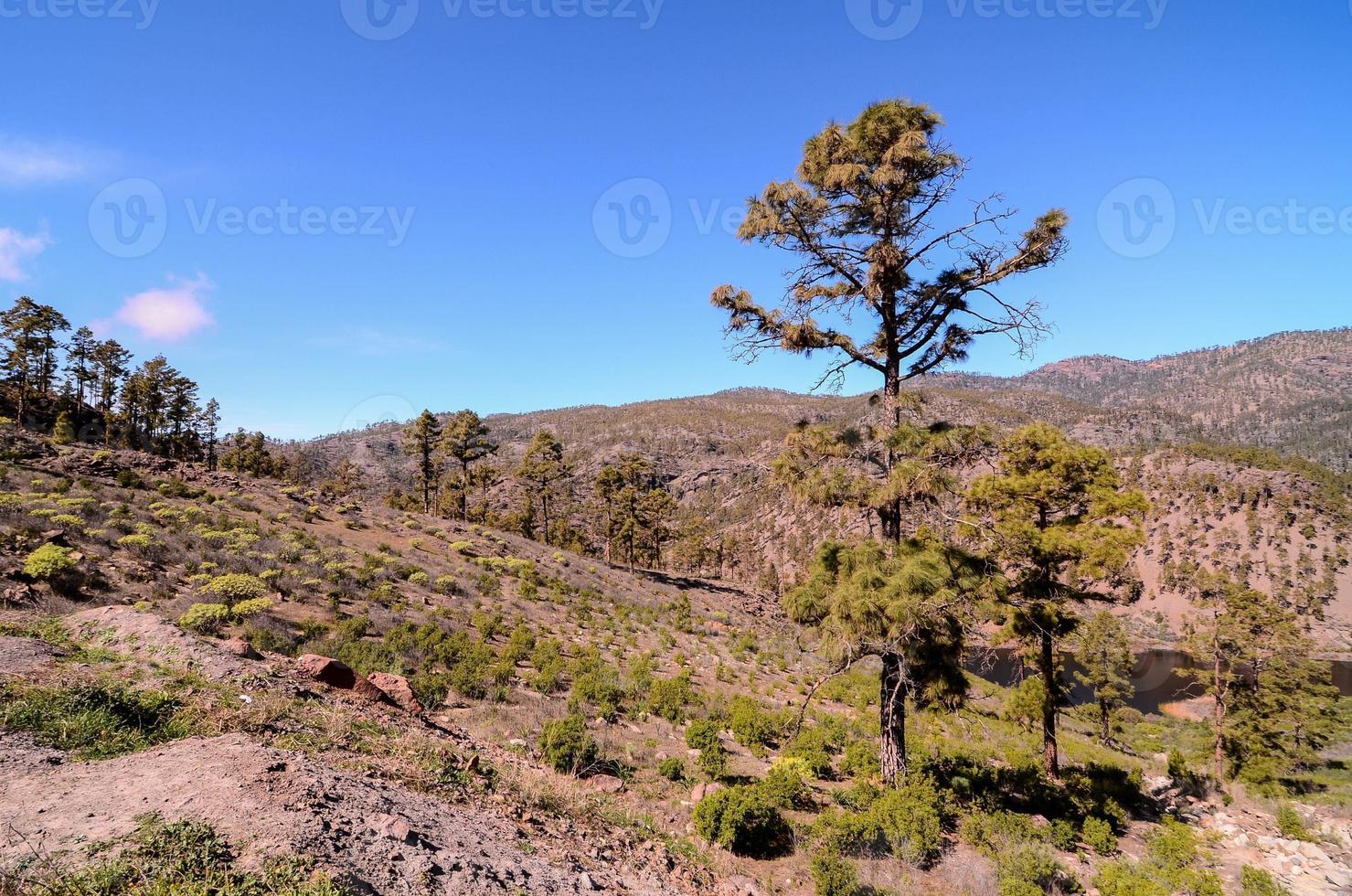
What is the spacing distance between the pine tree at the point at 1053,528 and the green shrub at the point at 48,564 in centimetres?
2176

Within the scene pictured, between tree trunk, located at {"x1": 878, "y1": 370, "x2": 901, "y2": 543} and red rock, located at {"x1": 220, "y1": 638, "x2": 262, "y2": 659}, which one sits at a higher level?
tree trunk, located at {"x1": 878, "y1": 370, "x2": 901, "y2": 543}

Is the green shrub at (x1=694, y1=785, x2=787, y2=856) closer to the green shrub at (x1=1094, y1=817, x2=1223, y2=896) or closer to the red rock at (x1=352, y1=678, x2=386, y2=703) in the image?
the green shrub at (x1=1094, y1=817, x2=1223, y2=896)

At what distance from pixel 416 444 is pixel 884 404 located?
151 feet

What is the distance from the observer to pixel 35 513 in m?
16.5

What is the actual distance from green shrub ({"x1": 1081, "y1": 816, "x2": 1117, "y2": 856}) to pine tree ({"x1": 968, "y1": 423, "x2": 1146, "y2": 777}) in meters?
4.17

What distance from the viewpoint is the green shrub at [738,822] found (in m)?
7.59

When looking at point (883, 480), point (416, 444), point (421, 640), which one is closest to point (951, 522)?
point (883, 480)

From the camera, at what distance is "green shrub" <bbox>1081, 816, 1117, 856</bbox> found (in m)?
9.68

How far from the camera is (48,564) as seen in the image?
12.0 m

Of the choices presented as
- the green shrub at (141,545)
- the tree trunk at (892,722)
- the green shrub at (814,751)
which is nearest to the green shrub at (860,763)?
the green shrub at (814,751)

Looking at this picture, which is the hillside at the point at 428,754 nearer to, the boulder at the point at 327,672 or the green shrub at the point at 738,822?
the boulder at the point at 327,672

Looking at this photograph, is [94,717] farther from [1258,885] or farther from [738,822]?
[1258,885]

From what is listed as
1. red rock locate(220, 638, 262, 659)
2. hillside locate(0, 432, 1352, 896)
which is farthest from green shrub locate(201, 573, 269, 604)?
red rock locate(220, 638, 262, 659)

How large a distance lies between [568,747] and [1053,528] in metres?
12.9
